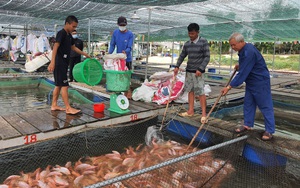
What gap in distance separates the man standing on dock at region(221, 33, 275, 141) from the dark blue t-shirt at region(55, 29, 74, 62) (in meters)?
2.89

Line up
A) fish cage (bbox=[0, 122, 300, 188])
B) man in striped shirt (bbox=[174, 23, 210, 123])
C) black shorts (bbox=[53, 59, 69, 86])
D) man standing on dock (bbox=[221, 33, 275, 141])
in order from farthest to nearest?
1. man in striped shirt (bbox=[174, 23, 210, 123])
2. black shorts (bbox=[53, 59, 69, 86])
3. man standing on dock (bbox=[221, 33, 275, 141])
4. fish cage (bbox=[0, 122, 300, 188])

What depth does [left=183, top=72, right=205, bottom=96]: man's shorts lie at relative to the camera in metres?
5.04

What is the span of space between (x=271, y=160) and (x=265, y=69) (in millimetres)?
1537

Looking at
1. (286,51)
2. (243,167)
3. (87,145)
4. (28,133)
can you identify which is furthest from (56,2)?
(286,51)

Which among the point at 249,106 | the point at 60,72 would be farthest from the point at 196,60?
the point at 60,72

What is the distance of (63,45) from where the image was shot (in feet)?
14.7

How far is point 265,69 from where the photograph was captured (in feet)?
13.3

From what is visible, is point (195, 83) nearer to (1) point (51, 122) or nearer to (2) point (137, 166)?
(2) point (137, 166)

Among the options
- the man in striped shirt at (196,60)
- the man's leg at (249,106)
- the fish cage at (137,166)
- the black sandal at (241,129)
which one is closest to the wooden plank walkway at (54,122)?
the black sandal at (241,129)

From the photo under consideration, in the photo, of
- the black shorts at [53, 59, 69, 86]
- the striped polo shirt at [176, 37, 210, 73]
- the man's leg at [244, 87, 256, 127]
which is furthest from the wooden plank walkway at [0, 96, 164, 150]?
the man's leg at [244, 87, 256, 127]

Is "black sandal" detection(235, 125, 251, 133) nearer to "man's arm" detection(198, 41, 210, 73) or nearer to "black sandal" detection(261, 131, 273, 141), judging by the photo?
"black sandal" detection(261, 131, 273, 141)

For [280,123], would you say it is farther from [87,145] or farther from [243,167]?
[87,145]

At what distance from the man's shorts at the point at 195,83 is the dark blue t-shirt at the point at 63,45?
8.09ft

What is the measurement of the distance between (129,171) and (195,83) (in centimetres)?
220
